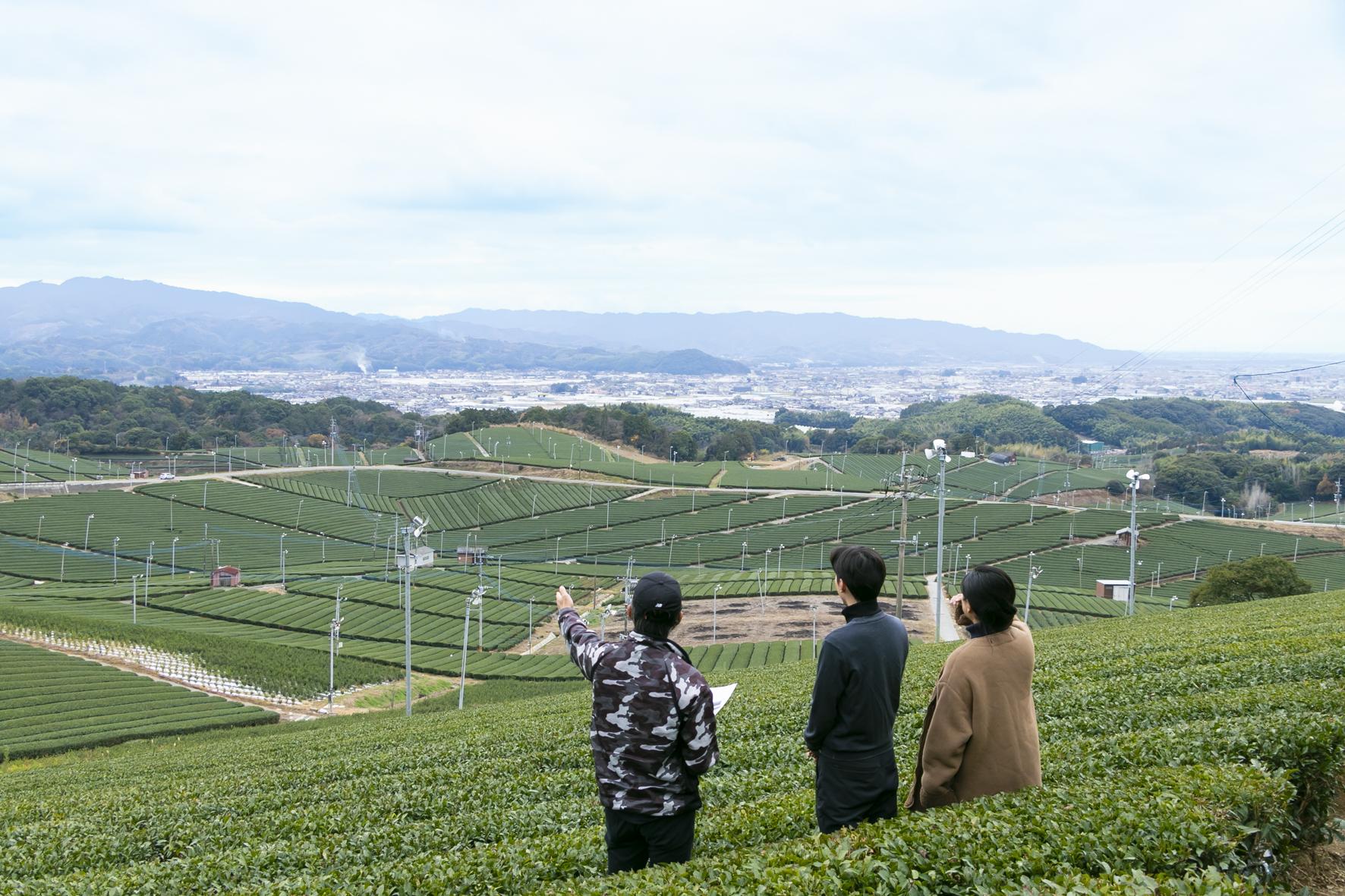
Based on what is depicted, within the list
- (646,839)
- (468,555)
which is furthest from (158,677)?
(646,839)

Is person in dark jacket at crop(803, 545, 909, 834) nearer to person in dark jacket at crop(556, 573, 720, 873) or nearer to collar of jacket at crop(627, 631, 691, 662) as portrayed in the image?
person in dark jacket at crop(556, 573, 720, 873)

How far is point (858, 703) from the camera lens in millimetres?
4906

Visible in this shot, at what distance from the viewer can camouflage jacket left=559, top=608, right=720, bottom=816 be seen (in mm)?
4707

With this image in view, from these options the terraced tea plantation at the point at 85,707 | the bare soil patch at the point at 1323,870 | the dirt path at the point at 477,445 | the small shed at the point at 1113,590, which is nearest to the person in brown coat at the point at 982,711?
the bare soil patch at the point at 1323,870

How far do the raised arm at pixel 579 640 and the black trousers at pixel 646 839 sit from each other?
76 centimetres

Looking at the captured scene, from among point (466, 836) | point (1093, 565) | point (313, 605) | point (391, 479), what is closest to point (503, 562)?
point (313, 605)

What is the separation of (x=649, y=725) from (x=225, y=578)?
56.6 metres

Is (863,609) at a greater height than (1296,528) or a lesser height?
greater

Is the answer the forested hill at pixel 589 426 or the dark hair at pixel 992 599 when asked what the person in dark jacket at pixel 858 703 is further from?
the forested hill at pixel 589 426

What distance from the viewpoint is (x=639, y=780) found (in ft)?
15.6

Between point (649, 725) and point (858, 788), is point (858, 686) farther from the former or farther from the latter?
point (649, 725)

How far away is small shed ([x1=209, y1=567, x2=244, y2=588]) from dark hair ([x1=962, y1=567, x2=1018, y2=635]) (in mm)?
56049

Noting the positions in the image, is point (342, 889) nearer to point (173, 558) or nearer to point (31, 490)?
point (173, 558)

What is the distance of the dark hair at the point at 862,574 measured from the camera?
16.3 ft
